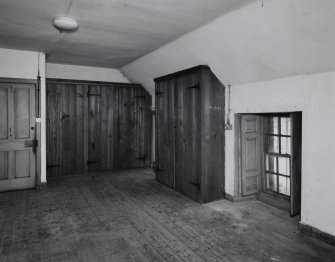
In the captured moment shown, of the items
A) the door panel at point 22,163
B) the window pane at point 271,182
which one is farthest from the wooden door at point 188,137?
the door panel at point 22,163

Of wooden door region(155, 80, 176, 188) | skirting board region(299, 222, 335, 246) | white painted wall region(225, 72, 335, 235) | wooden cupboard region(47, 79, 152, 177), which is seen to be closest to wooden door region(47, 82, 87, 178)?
wooden cupboard region(47, 79, 152, 177)

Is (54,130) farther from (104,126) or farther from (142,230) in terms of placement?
(142,230)

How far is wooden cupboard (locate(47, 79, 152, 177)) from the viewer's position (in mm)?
6102

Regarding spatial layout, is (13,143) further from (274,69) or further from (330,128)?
(330,128)

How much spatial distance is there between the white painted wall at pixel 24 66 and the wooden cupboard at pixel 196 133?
98.3 inches

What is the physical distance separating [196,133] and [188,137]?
10.2 inches

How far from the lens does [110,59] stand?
5.80 metres

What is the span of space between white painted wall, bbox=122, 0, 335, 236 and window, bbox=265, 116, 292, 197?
0.63 m

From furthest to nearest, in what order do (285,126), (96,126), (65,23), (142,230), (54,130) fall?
(96,126) → (54,130) → (285,126) → (65,23) → (142,230)

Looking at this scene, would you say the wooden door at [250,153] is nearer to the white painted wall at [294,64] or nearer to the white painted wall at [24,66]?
the white painted wall at [294,64]

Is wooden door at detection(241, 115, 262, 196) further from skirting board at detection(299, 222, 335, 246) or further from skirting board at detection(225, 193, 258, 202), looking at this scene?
skirting board at detection(299, 222, 335, 246)

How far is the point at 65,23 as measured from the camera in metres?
3.47

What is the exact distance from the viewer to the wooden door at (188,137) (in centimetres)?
435

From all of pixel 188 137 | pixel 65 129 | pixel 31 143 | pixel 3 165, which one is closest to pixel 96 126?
pixel 65 129
